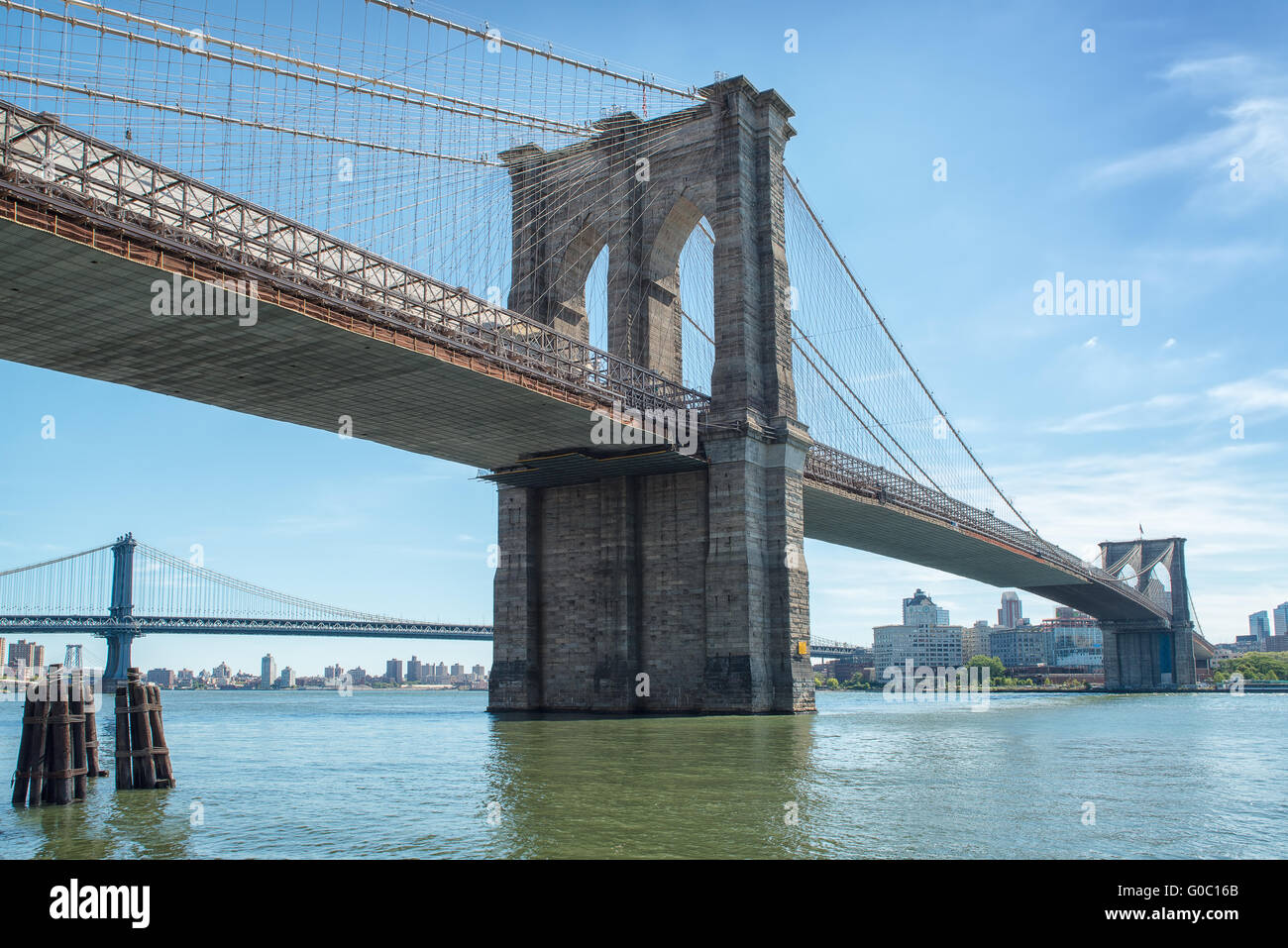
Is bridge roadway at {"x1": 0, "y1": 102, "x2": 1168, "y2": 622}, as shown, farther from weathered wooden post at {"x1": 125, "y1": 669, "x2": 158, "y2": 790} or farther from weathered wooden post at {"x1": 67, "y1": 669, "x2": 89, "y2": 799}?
weathered wooden post at {"x1": 125, "y1": 669, "x2": 158, "y2": 790}

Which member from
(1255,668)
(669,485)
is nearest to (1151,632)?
(1255,668)

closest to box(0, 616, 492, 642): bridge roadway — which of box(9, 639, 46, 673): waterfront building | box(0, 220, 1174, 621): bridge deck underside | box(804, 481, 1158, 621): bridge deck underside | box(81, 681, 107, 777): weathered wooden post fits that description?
box(9, 639, 46, 673): waterfront building

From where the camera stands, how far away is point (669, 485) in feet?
167

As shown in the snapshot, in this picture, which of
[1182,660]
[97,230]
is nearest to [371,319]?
[97,230]

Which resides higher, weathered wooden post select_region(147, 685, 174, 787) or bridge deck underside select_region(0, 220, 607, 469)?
bridge deck underside select_region(0, 220, 607, 469)

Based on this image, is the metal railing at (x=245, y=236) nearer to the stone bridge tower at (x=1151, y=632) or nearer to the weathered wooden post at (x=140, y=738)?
the weathered wooden post at (x=140, y=738)

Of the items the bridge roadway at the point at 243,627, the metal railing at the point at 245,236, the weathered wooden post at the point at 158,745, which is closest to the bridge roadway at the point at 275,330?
the metal railing at the point at 245,236

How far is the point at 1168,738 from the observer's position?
36906 mm

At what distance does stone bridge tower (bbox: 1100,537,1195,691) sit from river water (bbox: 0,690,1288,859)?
91.4 meters

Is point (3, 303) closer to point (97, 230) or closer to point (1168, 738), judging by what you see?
point (97, 230)

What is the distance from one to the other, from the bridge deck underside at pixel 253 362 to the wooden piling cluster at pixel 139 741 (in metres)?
11.0

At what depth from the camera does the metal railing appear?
80.0 feet

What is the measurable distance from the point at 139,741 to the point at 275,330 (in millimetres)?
14374
